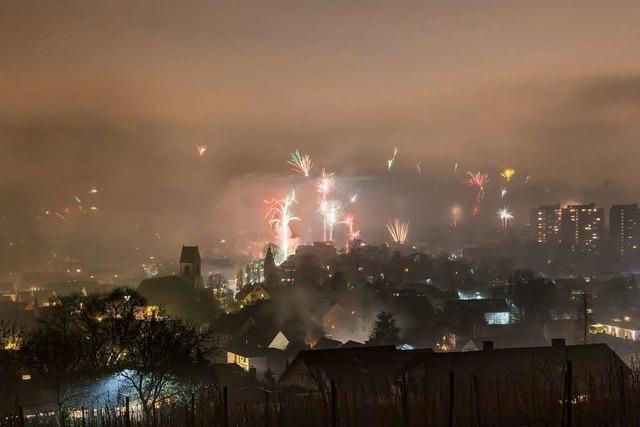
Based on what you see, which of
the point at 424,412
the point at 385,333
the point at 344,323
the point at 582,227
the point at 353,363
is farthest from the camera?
the point at 582,227

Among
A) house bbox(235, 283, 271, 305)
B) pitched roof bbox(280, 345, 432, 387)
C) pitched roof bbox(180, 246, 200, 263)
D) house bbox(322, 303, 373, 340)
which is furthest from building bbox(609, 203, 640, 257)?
pitched roof bbox(280, 345, 432, 387)

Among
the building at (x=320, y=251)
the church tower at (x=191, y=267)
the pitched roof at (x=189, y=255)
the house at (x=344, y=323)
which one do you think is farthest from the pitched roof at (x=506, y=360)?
the building at (x=320, y=251)

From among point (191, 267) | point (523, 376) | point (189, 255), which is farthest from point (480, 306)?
point (523, 376)

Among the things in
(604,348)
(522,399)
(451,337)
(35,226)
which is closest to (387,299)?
(451,337)

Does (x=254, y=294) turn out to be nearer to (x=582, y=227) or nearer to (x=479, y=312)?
(x=479, y=312)

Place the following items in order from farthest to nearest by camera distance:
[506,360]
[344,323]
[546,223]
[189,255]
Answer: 1. [546,223]
2. [189,255]
3. [344,323]
4. [506,360]
